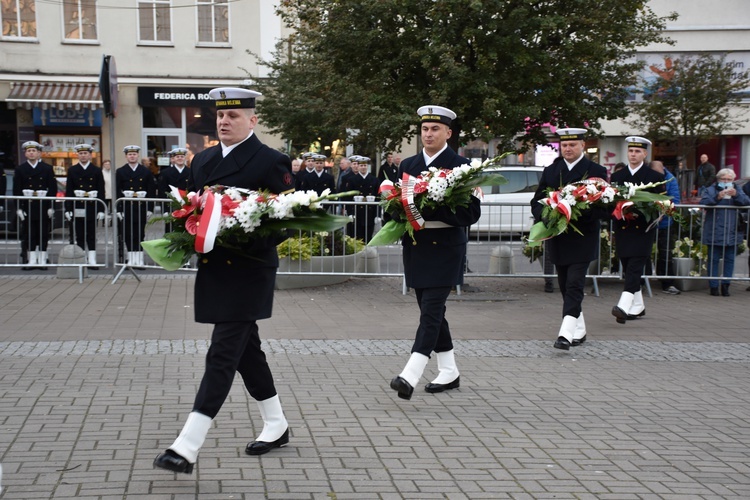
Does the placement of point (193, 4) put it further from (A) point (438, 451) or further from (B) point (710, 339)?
(A) point (438, 451)

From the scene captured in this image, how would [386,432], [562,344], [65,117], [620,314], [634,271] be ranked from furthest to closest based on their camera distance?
1. [65,117]
2. [634,271]
3. [620,314]
4. [562,344]
5. [386,432]

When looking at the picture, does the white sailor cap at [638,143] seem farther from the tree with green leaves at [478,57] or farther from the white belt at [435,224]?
the white belt at [435,224]

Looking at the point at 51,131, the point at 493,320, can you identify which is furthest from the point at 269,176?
the point at 51,131

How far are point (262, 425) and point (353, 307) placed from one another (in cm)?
537

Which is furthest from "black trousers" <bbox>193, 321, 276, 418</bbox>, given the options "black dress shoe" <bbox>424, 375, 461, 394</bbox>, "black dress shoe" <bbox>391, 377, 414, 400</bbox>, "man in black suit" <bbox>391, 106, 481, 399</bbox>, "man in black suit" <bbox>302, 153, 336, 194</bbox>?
"man in black suit" <bbox>302, 153, 336, 194</bbox>

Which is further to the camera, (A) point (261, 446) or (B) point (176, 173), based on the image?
(B) point (176, 173)

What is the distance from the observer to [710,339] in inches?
373

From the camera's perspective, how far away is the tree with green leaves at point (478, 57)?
1265 cm

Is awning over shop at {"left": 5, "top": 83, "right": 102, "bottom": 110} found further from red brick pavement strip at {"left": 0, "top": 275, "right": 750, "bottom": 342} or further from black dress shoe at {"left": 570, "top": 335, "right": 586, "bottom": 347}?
black dress shoe at {"left": 570, "top": 335, "right": 586, "bottom": 347}

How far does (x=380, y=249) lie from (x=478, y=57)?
311cm

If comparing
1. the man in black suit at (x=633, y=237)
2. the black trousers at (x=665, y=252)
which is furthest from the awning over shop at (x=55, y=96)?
the man in black suit at (x=633, y=237)

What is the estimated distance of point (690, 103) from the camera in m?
28.1

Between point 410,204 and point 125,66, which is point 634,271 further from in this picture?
point 125,66

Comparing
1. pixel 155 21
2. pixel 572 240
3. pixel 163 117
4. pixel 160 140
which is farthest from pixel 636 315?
pixel 155 21
